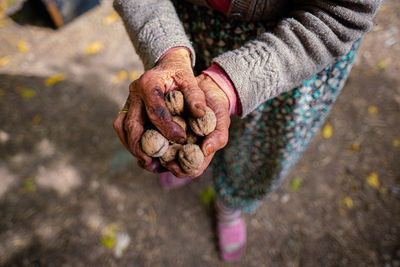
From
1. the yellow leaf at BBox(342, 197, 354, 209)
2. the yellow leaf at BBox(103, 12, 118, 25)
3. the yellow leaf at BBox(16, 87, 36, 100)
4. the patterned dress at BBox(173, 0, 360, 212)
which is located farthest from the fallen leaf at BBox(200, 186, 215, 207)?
the yellow leaf at BBox(103, 12, 118, 25)

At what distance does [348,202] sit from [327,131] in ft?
2.79

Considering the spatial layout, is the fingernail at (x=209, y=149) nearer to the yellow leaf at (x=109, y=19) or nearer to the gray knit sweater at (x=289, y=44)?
the gray knit sweater at (x=289, y=44)

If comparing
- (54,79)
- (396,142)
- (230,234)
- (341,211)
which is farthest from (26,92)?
(396,142)

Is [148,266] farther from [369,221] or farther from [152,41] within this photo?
[369,221]

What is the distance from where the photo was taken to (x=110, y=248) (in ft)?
7.62

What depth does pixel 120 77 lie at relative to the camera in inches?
134

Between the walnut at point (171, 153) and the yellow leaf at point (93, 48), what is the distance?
3133mm

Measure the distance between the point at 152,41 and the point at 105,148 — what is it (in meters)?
1.96

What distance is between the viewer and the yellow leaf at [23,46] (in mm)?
3611

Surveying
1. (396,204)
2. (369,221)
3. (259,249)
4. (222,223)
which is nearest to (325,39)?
(222,223)

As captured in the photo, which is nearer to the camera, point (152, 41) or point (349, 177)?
point (152, 41)

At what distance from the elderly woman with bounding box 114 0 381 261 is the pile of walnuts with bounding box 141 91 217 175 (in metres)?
0.03

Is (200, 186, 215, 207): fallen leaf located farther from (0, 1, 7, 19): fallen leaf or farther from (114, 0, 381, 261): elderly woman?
(0, 1, 7, 19): fallen leaf

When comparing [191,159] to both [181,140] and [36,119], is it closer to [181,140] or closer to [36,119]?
[181,140]
